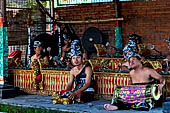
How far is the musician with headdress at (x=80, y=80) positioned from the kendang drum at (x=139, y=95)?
1.08 m

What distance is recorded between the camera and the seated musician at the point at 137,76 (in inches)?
291

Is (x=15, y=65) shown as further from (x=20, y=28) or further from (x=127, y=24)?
(x=127, y=24)

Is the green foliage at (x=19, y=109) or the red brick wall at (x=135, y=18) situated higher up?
the red brick wall at (x=135, y=18)

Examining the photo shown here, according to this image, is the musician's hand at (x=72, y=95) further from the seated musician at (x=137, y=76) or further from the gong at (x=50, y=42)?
the gong at (x=50, y=42)

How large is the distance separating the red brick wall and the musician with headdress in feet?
16.4

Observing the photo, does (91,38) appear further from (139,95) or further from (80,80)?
(139,95)

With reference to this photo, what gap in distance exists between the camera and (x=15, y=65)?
11094 mm

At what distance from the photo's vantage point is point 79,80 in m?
8.59

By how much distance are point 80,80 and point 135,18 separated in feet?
18.7

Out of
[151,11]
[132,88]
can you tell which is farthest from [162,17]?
[132,88]

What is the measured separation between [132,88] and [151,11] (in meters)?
6.35

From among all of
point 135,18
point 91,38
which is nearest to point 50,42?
point 91,38

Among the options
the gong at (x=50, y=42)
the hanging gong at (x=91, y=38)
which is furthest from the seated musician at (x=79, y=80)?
the hanging gong at (x=91, y=38)

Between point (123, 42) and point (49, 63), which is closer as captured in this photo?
point (49, 63)
